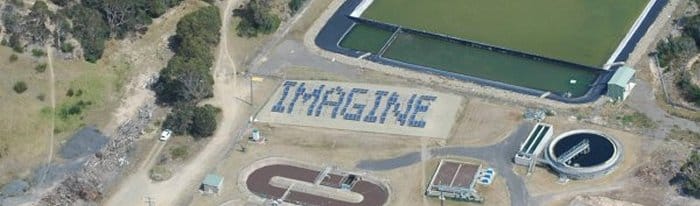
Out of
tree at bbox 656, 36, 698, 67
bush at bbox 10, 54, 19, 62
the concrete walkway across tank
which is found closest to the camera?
the concrete walkway across tank

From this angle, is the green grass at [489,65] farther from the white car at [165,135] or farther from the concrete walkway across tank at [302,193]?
the white car at [165,135]

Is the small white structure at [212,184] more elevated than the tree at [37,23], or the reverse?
the tree at [37,23]

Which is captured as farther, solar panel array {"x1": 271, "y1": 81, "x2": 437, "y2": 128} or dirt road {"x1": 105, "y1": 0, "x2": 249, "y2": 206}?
solar panel array {"x1": 271, "y1": 81, "x2": 437, "y2": 128}

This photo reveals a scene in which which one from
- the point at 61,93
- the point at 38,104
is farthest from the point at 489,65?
the point at 38,104

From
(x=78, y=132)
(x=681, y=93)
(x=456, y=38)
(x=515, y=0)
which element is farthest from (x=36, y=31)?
(x=681, y=93)

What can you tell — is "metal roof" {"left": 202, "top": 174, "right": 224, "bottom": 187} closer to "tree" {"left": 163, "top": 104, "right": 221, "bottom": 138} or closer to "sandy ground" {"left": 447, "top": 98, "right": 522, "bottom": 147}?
"tree" {"left": 163, "top": 104, "right": 221, "bottom": 138}

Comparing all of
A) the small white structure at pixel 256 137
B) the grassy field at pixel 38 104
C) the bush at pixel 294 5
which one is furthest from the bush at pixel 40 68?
the bush at pixel 294 5

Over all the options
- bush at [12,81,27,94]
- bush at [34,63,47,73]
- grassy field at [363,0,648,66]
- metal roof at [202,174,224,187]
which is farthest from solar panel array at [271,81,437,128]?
A: bush at [12,81,27,94]
